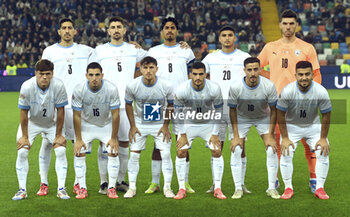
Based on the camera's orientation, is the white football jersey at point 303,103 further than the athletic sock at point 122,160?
No

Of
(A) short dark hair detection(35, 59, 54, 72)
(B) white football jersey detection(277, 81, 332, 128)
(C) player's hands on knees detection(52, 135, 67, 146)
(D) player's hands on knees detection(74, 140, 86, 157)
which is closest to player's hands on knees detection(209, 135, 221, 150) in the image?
(B) white football jersey detection(277, 81, 332, 128)

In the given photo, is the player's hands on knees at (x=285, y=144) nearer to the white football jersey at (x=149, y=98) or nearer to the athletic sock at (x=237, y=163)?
the athletic sock at (x=237, y=163)

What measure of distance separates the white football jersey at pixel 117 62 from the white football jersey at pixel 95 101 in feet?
2.22

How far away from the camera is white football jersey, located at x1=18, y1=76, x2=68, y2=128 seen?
285 inches

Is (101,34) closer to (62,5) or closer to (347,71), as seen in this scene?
(62,5)

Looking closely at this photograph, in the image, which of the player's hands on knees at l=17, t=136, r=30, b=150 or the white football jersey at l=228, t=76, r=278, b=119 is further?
the white football jersey at l=228, t=76, r=278, b=119

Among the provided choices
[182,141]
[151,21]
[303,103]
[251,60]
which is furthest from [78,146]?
[151,21]

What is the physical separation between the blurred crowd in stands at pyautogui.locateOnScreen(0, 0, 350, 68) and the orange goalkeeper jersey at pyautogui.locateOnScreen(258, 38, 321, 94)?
63.0 feet

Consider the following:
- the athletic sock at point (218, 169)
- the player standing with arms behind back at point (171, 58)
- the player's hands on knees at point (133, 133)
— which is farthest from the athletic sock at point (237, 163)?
the player's hands on knees at point (133, 133)

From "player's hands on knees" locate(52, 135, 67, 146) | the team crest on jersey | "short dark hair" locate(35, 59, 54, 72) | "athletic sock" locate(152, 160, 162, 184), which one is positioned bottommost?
"athletic sock" locate(152, 160, 162, 184)

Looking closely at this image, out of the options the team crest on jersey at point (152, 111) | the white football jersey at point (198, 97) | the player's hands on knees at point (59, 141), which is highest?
the white football jersey at point (198, 97)

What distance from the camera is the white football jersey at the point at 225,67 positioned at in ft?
25.7

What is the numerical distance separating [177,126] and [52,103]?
1.71 m

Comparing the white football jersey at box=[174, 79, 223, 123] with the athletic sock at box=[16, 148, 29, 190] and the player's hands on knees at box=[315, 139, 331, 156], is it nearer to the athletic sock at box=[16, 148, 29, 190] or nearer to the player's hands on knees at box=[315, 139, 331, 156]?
the player's hands on knees at box=[315, 139, 331, 156]
